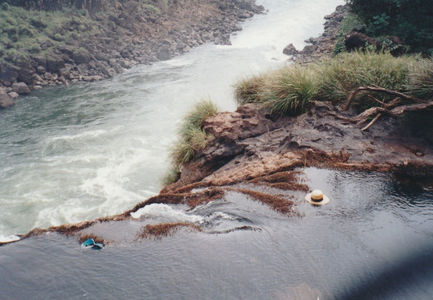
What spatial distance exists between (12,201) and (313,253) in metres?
8.65

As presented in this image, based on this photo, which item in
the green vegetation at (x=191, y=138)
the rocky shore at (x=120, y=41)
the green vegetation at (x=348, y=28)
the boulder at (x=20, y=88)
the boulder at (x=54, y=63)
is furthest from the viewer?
the boulder at (x=54, y=63)

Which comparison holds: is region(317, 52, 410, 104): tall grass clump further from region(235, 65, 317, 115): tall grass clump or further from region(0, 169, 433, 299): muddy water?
region(0, 169, 433, 299): muddy water

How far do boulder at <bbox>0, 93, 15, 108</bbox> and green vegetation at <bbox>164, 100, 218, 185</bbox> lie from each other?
42.1 feet

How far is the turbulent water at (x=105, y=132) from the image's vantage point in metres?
8.81

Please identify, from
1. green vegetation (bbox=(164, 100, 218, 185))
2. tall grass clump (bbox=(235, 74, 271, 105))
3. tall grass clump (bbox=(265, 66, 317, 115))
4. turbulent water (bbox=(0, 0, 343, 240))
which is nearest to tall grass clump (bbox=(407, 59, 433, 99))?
tall grass clump (bbox=(265, 66, 317, 115))

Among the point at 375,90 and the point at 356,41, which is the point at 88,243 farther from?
the point at 356,41

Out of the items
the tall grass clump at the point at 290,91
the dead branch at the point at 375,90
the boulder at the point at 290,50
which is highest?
the dead branch at the point at 375,90

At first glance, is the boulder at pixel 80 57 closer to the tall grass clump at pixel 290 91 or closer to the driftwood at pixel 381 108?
the tall grass clump at pixel 290 91

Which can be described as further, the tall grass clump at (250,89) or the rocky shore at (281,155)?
the tall grass clump at (250,89)

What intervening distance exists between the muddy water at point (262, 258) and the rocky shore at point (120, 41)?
54.4ft

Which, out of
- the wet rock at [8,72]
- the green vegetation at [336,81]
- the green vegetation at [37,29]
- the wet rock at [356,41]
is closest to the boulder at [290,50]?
the wet rock at [356,41]

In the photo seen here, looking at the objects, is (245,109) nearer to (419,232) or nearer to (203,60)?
(419,232)

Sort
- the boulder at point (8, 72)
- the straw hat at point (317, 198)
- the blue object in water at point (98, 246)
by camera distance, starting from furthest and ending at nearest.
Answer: the boulder at point (8, 72) → the straw hat at point (317, 198) → the blue object in water at point (98, 246)

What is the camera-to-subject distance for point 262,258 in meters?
3.19
